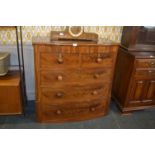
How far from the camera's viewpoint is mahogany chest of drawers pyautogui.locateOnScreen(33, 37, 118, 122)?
5.62 ft

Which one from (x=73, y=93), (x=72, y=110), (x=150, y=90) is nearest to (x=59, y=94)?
(x=73, y=93)

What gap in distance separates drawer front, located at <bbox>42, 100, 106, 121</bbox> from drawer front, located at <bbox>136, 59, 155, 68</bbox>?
0.63 m

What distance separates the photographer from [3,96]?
6.39ft

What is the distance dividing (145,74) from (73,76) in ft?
3.00

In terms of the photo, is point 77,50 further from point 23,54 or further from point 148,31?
point 148,31

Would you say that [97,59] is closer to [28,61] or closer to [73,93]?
[73,93]

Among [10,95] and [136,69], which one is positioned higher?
[136,69]

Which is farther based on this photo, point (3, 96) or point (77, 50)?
point (3, 96)

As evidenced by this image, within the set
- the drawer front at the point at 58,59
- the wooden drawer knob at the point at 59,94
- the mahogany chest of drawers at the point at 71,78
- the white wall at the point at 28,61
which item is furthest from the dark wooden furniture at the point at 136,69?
the white wall at the point at 28,61

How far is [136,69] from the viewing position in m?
2.04

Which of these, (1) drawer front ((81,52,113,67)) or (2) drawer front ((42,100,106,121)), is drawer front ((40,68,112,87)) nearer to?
(1) drawer front ((81,52,113,67))

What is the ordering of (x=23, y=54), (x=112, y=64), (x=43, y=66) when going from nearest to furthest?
(x=43, y=66)
(x=112, y=64)
(x=23, y=54)
